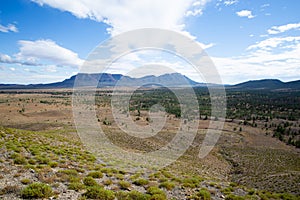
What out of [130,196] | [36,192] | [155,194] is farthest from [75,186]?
[155,194]

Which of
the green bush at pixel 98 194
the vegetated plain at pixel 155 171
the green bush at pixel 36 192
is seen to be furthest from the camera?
the vegetated plain at pixel 155 171

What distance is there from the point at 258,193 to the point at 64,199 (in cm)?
869

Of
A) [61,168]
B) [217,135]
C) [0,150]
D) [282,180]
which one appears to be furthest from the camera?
[217,135]

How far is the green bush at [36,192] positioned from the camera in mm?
5953

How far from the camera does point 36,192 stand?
602 centimetres

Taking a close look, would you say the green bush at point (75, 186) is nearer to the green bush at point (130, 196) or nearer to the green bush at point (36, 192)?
the green bush at point (36, 192)

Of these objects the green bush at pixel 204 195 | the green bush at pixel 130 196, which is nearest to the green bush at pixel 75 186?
the green bush at pixel 130 196

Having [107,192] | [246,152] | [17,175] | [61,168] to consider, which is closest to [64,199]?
[107,192]

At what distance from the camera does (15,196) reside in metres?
5.92

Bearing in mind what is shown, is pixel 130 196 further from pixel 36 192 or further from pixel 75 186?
pixel 36 192

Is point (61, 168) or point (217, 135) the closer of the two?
point (61, 168)

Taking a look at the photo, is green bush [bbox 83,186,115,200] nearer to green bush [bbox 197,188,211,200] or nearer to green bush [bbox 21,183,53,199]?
green bush [bbox 21,183,53,199]

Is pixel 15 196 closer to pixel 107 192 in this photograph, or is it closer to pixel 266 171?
pixel 107 192

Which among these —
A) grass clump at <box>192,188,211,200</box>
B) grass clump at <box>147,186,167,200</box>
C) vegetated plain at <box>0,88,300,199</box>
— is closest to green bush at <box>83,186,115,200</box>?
vegetated plain at <box>0,88,300,199</box>
